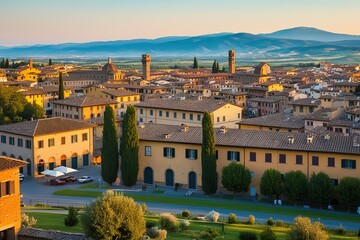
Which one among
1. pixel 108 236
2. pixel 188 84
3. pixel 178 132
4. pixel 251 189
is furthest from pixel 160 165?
pixel 188 84

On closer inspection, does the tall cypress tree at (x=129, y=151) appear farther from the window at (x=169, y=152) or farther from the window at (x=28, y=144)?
the window at (x=28, y=144)

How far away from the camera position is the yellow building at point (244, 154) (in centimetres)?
4641

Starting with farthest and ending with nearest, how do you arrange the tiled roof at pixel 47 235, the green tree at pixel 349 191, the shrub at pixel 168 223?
the green tree at pixel 349 191 < the shrub at pixel 168 223 < the tiled roof at pixel 47 235

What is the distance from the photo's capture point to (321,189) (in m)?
43.9

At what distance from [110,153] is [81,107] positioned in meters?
36.2

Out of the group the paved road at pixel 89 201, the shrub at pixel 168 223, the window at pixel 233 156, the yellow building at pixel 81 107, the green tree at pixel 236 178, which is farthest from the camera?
the yellow building at pixel 81 107

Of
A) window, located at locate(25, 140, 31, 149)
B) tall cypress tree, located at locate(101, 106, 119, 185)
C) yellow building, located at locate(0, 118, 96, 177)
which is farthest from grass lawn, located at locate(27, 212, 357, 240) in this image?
window, located at locate(25, 140, 31, 149)

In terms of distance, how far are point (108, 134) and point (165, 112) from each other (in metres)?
27.9

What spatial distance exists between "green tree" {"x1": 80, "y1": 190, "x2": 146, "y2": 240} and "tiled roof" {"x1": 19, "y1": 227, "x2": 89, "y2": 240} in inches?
63.2

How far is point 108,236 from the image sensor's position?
83.9 ft

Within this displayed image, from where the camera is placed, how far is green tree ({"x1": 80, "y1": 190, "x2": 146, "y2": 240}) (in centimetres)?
2555

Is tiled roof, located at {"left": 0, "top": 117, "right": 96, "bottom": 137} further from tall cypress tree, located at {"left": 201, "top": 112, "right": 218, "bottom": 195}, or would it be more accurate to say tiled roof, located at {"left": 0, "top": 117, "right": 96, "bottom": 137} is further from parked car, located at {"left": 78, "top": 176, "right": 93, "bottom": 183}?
tall cypress tree, located at {"left": 201, "top": 112, "right": 218, "bottom": 195}

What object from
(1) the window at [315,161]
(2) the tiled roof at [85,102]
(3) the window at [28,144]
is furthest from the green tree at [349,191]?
(2) the tiled roof at [85,102]

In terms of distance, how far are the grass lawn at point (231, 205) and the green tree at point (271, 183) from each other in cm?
148
